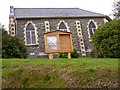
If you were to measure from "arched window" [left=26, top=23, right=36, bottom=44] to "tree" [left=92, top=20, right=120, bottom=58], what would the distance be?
11.4m

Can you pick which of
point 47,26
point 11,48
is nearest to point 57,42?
point 11,48

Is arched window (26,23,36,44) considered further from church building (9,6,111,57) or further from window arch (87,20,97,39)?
window arch (87,20,97,39)

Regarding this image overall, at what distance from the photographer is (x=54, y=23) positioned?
104ft

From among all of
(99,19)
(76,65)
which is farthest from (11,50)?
(99,19)

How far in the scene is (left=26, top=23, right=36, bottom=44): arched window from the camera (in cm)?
3067

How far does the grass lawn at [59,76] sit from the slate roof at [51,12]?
19.3m

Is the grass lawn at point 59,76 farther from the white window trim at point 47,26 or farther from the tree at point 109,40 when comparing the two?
the white window trim at point 47,26

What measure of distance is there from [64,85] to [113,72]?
2129 millimetres

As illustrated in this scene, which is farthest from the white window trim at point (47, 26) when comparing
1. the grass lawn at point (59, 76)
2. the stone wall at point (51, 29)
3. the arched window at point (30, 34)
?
the grass lawn at point (59, 76)

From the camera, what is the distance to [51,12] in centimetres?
3362

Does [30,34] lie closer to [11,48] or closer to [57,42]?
[11,48]

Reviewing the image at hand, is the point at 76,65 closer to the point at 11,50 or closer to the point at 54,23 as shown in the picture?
the point at 11,50

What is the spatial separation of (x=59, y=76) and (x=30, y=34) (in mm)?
19392

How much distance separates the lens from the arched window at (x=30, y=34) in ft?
101
